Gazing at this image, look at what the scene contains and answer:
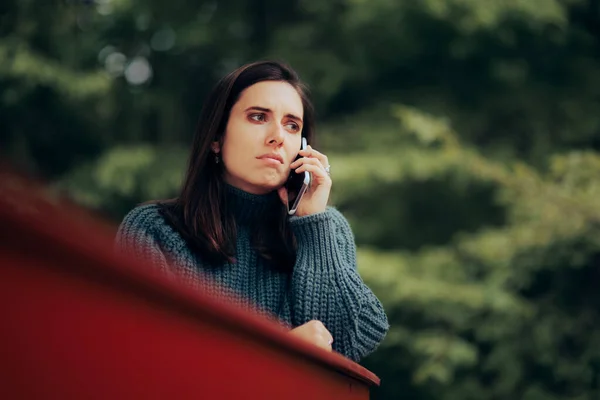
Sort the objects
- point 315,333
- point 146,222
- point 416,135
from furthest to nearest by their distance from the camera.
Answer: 1. point 416,135
2. point 146,222
3. point 315,333

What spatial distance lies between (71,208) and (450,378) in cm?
548

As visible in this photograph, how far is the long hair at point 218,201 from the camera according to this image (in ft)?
4.77

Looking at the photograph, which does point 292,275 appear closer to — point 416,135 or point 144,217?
point 144,217

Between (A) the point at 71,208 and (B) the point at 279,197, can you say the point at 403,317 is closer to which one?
(B) the point at 279,197

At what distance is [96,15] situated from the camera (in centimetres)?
728

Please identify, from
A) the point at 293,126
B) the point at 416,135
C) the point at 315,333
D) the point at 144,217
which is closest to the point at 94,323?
the point at 315,333

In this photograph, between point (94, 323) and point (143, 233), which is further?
point (143, 233)

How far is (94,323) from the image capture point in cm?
59

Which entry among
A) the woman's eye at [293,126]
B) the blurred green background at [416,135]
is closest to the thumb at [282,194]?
the woman's eye at [293,126]

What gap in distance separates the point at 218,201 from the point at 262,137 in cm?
14

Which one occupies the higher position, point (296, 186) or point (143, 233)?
point (296, 186)

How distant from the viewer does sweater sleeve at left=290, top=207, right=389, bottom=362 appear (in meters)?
1.45

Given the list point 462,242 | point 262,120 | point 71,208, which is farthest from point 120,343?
point 462,242

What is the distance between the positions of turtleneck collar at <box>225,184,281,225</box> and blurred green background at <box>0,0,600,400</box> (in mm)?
3619
